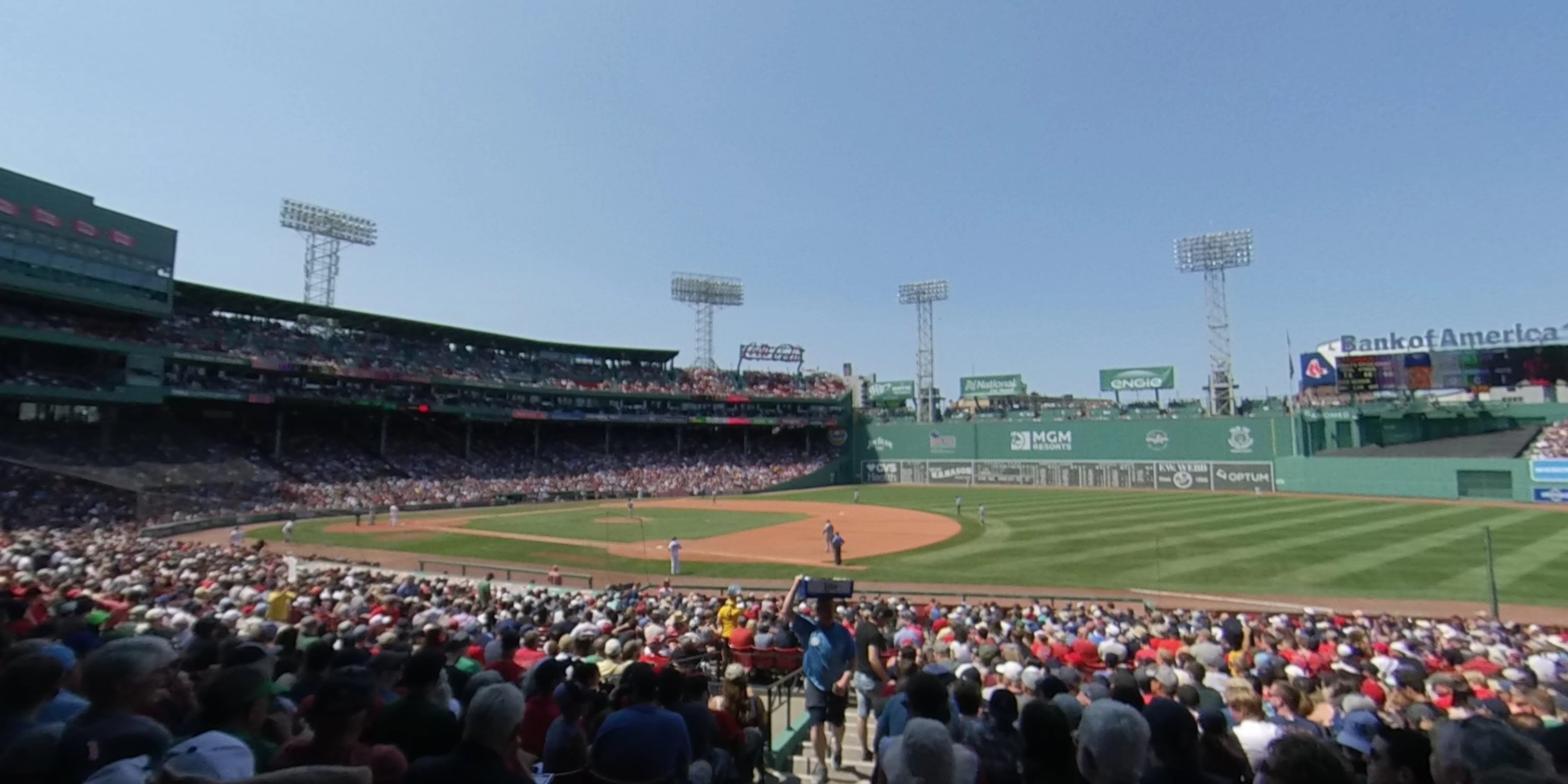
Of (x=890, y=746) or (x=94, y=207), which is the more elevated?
(x=94, y=207)

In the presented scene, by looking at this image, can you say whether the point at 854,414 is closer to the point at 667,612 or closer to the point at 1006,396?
the point at 1006,396

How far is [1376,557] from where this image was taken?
1017 inches

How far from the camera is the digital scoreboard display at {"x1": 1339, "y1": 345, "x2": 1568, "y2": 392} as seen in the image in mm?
54969

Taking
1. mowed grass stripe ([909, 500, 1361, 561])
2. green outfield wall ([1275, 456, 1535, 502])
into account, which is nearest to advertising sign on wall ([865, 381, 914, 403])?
green outfield wall ([1275, 456, 1535, 502])

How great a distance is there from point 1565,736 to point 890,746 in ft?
9.88

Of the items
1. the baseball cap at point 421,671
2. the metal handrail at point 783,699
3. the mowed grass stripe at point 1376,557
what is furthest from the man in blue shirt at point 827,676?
the mowed grass stripe at point 1376,557

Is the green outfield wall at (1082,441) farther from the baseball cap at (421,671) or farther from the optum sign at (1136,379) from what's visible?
the baseball cap at (421,671)

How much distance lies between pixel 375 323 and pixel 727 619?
5787cm

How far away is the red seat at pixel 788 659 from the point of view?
10.4m

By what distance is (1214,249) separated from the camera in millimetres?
71000

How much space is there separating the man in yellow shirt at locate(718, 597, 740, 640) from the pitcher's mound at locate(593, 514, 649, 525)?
2610cm

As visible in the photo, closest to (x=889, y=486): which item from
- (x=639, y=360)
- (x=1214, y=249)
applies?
(x=639, y=360)

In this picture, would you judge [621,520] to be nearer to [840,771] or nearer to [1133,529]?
[1133,529]

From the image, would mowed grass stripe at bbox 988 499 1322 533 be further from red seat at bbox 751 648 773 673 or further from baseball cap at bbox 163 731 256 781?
baseball cap at bbox 163 731 256 781
